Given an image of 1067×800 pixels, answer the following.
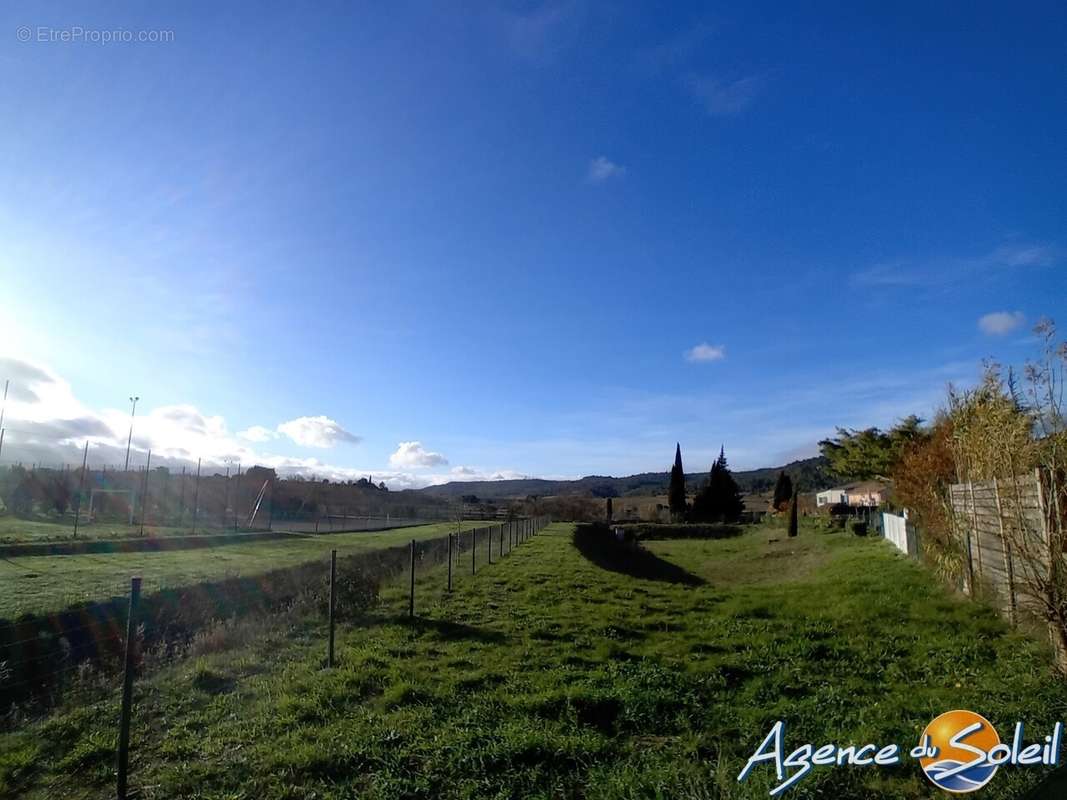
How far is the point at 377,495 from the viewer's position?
2751 inches

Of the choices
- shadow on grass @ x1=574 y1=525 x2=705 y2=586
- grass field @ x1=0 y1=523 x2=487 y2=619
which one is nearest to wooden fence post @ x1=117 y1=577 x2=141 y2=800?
grass field @ x1=0 y1=523 x2=487 y2=619

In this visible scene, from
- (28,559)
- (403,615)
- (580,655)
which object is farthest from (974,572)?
(28,559)

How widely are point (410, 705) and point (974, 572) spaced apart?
1058 cm

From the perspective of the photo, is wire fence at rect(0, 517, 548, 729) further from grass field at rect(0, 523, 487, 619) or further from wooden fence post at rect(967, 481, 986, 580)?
wooden fence post at rect(967, 481, 986, 580)

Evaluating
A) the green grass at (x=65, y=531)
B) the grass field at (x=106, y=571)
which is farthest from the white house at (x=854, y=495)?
the grass field at (x=106, y=571)

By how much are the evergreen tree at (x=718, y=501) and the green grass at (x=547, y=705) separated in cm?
6535

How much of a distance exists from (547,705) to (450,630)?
4.07 metres

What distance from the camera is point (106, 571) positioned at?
15.4 m

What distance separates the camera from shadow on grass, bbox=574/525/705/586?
97.5ft

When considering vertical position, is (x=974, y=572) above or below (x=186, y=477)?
below

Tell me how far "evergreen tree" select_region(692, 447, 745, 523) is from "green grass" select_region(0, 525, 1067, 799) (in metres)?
65.4

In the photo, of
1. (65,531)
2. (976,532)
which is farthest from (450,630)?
(65,531)

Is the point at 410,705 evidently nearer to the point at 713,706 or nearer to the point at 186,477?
the point at 713,706

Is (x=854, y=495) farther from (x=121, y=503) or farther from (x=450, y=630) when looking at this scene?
(x=450, y=630)
